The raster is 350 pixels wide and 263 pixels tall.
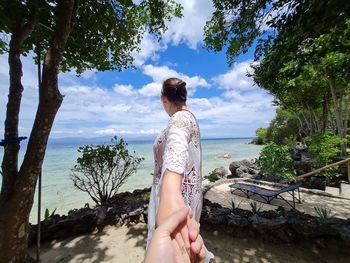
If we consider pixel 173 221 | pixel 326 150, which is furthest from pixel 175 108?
pixel 326 150

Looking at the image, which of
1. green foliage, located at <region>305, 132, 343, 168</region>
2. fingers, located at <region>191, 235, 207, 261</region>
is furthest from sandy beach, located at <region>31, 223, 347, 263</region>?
green foliage, located at <region>305, 132, 343, 168</region>

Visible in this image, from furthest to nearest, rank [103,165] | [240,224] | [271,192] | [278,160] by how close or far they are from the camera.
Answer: [278,160], [271,192], [103,165], [240,224]

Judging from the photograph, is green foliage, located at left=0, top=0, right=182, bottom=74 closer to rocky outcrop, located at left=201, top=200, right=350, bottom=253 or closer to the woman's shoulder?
the woman's shoulder

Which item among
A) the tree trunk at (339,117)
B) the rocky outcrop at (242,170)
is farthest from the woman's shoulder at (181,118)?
the tree trunk at (339,117)

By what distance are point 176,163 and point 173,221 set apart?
1.20 feet

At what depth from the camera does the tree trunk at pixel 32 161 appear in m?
2.71

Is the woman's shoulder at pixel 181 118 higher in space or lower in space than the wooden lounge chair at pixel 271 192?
higher

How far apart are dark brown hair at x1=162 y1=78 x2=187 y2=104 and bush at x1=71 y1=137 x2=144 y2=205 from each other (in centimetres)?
544

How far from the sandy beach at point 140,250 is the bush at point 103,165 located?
91.4 inches

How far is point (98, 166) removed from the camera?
6.57 meters

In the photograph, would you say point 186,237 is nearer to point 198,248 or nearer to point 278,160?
point 198,248

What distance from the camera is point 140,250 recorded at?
3.84 meters

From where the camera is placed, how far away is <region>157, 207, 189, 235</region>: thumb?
718 mm

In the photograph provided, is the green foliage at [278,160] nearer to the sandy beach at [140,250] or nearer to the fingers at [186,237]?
the sandy beach at [140,250]
